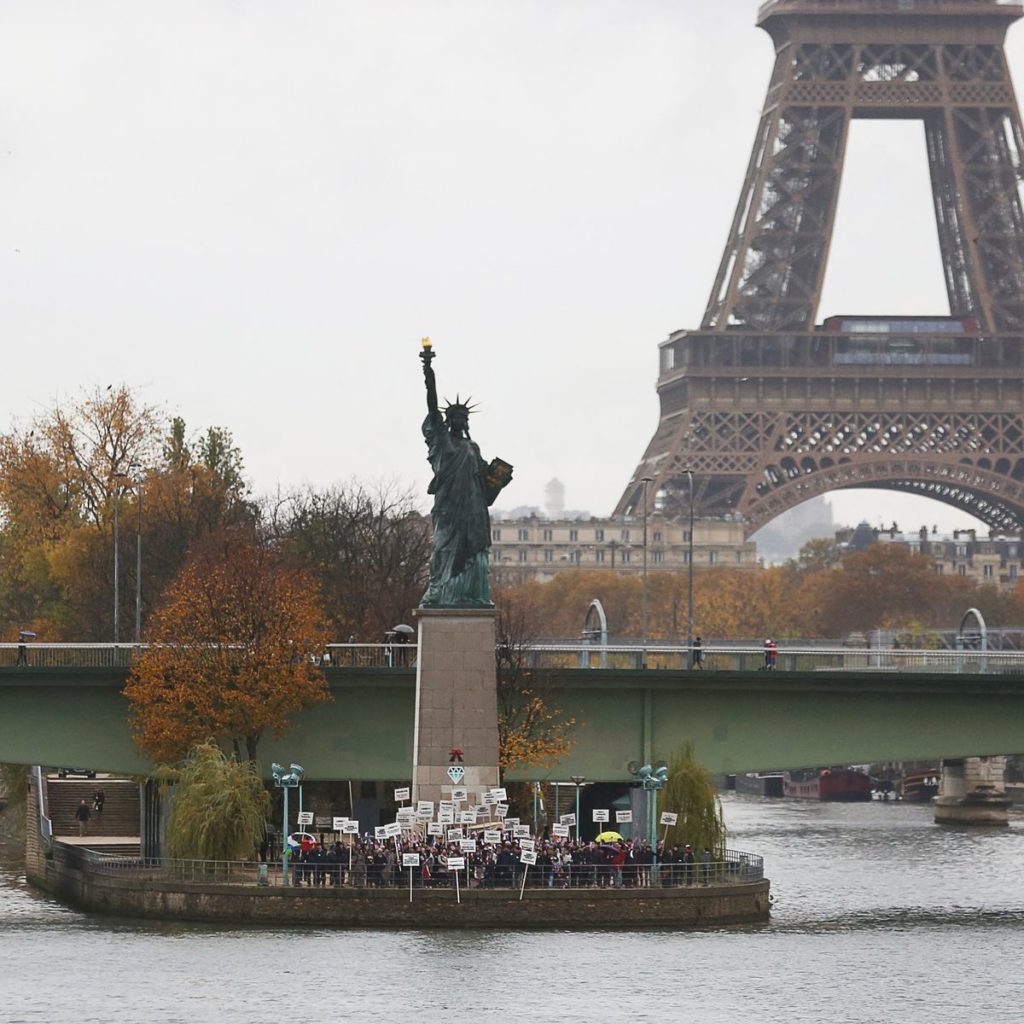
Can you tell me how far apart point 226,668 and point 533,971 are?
67.3ft

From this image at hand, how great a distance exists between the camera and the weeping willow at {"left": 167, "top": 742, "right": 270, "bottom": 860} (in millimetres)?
72500

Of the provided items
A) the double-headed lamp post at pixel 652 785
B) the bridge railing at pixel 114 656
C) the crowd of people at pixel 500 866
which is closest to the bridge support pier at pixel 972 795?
the bridge railing at pixel 114 656

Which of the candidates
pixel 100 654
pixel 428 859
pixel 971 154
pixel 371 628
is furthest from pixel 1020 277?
pixel 428 859

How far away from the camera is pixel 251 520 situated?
115750mm

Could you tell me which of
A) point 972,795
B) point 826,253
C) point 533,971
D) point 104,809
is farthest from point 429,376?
point 826,253

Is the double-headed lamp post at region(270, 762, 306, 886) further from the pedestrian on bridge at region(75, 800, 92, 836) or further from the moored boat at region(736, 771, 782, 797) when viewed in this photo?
the moored boat at region(736, 771, 782, 797)

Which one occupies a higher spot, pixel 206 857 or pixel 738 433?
pixel 738 433

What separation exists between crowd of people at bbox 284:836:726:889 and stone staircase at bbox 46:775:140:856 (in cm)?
1613

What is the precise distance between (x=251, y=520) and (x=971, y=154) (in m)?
89.5

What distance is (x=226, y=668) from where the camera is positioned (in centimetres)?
7975

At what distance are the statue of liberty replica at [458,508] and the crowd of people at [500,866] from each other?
599 centimetres

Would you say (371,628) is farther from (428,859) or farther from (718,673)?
(428,859)

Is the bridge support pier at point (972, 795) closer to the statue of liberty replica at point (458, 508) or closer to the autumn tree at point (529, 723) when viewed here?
the autumn tree at point (529, 723)

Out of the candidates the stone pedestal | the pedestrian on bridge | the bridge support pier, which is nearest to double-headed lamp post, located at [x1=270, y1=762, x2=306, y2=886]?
the stone pedestal
